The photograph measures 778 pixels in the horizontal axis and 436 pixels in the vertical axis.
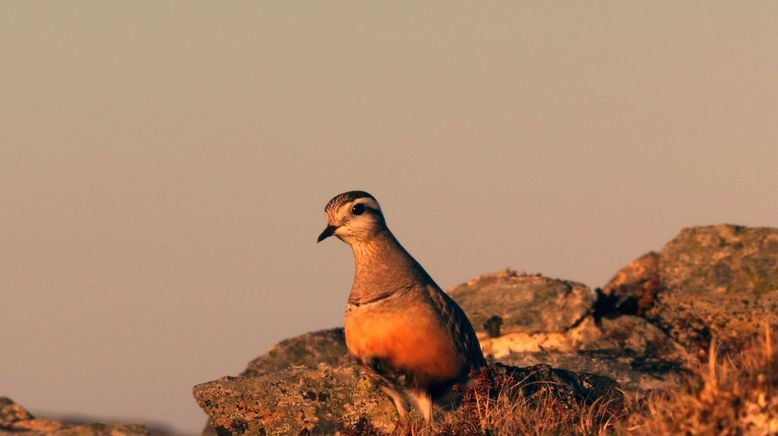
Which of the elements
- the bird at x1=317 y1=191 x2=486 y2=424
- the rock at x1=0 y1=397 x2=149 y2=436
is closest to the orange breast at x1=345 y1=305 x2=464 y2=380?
the bird at x1=317 y1=191 x2=486 y2=424

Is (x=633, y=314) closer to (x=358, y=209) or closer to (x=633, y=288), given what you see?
(x=633, y=288)

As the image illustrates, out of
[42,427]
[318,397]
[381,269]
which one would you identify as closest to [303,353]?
[42,427]

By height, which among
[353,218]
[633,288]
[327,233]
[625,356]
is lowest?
[625,356]

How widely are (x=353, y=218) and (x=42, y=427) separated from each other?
8.98 metres

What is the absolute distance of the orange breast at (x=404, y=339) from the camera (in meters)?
13.4

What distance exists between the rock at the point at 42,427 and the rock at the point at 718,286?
10.7 meters

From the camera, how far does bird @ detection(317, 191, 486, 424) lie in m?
13.5

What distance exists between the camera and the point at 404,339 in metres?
13.4

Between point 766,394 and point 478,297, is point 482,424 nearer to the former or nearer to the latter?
point 766,394

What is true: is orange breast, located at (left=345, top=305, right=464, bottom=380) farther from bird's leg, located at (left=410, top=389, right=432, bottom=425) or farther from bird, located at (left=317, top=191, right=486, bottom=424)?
bird's leg, located at (left=410, top=389, right=432, bottom=425)

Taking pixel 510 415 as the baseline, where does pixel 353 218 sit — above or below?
above

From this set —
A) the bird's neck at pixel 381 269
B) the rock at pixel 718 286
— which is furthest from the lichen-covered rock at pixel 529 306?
the bird's neck at pixel 381 269

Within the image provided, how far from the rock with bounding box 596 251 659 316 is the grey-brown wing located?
10497 millimetres

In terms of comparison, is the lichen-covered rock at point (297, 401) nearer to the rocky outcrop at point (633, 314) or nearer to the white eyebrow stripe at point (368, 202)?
the white eyebrow stripe at point (368, 202)
